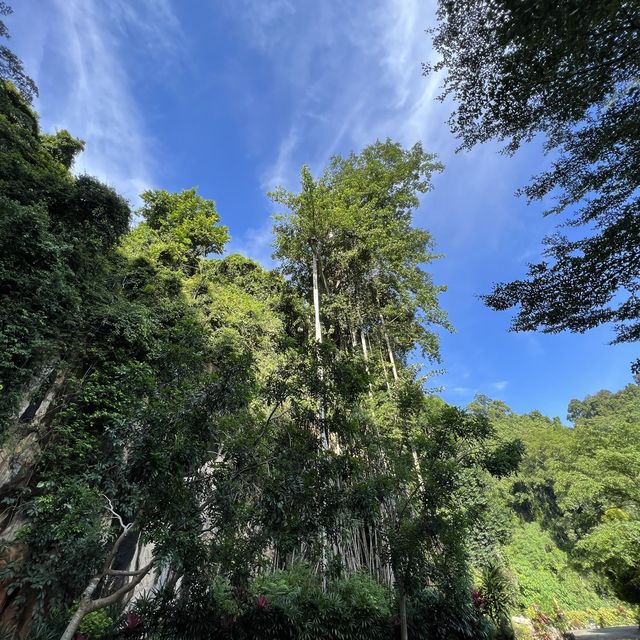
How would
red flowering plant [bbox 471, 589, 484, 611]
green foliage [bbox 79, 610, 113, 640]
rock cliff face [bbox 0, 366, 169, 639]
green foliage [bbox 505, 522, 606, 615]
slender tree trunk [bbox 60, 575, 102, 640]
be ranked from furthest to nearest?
green foliage [bbox 505, 522, 606, 615] < red flowering plant [bbox 471, 589, 484, 611] < rock cliff face [bbox 0, 366, 169, 639] < green foliage [bbox 79, 610, 113, 640] < slender tree trunk [bbox 60, 575, 102, 640]

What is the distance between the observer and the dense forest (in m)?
3.11

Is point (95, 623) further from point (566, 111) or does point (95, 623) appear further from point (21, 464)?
point (566, 111)

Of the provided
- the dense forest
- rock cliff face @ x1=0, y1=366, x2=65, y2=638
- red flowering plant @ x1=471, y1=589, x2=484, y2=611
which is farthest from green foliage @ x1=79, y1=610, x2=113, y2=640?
red flowering plant @ x1=471, y1=589, x2=484, y2=611

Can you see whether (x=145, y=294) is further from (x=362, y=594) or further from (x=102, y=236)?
(x=362, y=594)

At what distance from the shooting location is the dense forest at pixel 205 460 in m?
3.11

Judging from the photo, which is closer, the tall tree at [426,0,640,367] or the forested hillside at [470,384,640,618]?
the tall tree at [426,0,640,367]

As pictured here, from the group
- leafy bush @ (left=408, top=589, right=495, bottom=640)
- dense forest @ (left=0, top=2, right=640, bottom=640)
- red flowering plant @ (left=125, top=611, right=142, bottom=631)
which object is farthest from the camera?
leafy bush @ (left=408, top=589, right=495, bottom=640)

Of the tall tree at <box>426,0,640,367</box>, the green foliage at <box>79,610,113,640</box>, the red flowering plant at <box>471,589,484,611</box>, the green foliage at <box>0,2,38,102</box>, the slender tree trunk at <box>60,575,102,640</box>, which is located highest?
the green foliage at <box>0,2,38,102</box>

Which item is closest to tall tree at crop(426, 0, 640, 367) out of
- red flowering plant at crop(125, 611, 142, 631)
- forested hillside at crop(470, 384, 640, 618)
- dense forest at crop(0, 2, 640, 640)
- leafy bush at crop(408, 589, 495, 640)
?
dense forest at crop(0, 2, 640, 640)

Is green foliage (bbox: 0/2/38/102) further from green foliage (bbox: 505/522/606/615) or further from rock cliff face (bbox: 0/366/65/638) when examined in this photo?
green foliage (bbox: 505/522/606/615)

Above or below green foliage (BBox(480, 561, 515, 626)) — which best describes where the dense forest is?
above

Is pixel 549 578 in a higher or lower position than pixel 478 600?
higher

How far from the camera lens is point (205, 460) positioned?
3.22 m

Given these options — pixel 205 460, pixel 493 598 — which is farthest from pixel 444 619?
pixel 205 460
